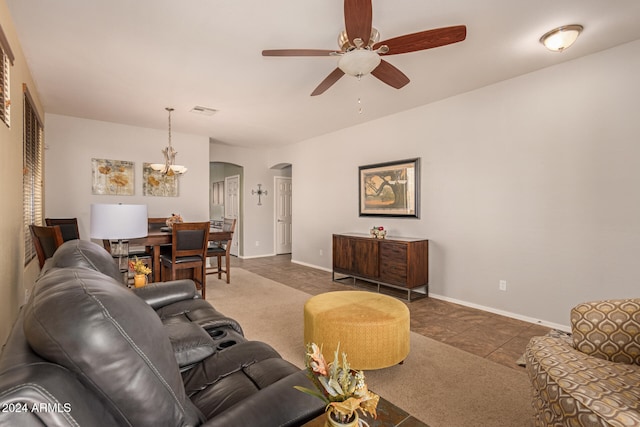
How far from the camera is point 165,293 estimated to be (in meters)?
2.35

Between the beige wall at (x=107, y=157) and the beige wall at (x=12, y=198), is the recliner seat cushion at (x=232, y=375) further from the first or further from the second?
the beige wall at (x=107, y=157)

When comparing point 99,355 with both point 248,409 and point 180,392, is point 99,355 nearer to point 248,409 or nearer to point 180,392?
point 180,392

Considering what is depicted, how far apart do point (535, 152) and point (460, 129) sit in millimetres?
936

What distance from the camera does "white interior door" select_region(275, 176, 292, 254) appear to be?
806cm

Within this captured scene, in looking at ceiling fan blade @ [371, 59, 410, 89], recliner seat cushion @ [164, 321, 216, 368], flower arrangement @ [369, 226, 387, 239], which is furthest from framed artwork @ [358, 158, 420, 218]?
recliner seat cushion @ [164, 321, 216, 368]

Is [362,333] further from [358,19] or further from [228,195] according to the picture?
[228,195]

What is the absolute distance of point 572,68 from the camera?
3.15 meters

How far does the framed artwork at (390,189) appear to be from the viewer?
4.57 metres

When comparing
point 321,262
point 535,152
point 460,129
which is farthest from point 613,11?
point 321,262

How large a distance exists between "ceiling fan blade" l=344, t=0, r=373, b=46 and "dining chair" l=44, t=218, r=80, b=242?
4.13 metres

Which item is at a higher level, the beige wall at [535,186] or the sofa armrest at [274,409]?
the beige wall at [535,186]

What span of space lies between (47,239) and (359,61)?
2.81m

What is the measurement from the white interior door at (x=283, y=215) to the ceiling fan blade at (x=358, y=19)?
6012 millimetres

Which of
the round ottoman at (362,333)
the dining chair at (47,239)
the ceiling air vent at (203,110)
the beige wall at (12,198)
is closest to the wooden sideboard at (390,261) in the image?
the round ottoman at (362,333)
